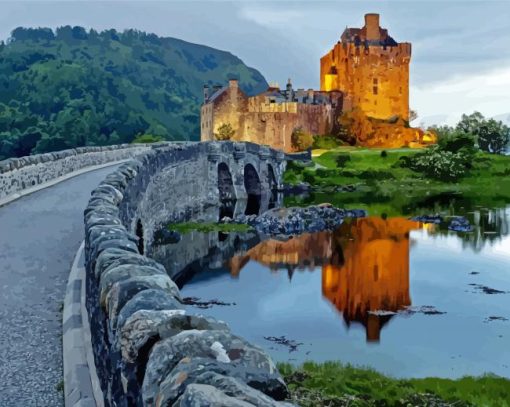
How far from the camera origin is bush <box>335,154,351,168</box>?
50.2 meters

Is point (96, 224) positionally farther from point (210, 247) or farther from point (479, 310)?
point (210, 247)

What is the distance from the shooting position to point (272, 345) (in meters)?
13.8

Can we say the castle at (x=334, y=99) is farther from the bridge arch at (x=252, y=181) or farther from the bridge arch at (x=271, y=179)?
the bridge arch at (x=252, y=181)

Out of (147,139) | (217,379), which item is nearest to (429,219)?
(217,379)

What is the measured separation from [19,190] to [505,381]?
11249mm

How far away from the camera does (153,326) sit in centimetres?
389

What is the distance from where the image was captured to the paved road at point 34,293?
5.50 metres

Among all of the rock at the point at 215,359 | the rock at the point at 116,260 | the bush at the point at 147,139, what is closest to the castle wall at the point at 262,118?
the bush at the point at 147,139

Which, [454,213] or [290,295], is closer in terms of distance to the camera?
[290,295]

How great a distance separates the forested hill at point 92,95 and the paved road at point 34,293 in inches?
1251

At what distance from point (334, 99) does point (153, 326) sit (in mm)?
63938

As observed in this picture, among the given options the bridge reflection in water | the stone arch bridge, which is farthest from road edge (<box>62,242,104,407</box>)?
the bridge reflection in water

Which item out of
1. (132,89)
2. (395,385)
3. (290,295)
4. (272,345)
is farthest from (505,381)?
(132,89)

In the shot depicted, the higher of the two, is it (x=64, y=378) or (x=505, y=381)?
(x=64, y=378)
